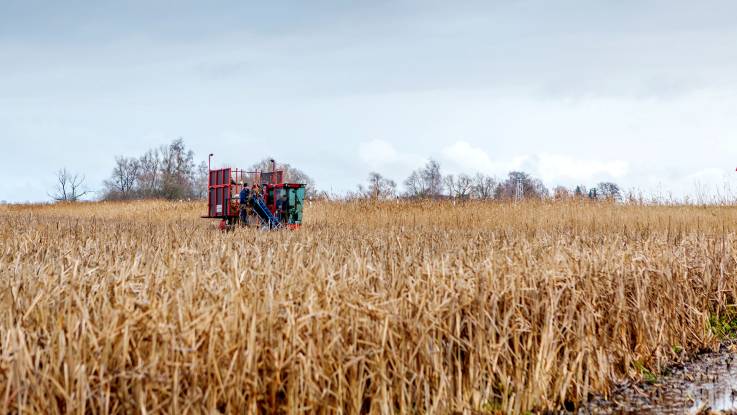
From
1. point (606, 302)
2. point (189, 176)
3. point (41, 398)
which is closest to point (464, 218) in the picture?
point (606, 302)

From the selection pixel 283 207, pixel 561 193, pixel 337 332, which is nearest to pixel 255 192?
pixel 283 207

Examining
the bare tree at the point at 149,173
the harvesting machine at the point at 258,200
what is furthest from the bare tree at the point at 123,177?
the harvesting machine at the point at 258,200

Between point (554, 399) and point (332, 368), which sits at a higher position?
point (332, 368)

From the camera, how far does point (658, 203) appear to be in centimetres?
1630

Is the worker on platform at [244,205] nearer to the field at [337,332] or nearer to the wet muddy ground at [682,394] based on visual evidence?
the field at [337,332]

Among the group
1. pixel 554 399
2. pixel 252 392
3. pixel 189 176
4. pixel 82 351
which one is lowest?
pixel 554 399

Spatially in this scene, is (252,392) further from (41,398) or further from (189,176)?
(189,176)

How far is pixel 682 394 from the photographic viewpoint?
16.8 feet

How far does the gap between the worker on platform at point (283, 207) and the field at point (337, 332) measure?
7562mm

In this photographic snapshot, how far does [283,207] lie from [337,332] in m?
10.5

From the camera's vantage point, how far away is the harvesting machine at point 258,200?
44.6 feet

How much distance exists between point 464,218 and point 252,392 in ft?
41.9

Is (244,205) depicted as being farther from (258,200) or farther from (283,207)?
(283,207)

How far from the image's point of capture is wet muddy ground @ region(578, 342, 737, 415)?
474cm
